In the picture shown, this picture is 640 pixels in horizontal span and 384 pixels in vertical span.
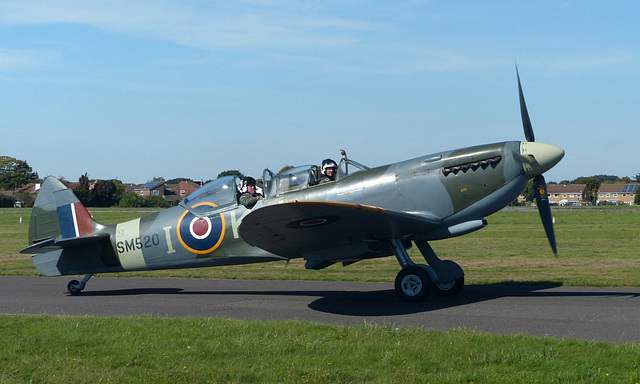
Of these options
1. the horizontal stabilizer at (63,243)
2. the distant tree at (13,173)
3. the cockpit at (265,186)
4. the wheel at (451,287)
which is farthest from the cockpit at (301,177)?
the distant tree at (13,173)

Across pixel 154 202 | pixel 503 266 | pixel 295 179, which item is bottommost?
pixel 503 266

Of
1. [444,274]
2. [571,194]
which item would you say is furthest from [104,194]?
[571,194]

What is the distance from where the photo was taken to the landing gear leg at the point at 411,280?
33.4 ft

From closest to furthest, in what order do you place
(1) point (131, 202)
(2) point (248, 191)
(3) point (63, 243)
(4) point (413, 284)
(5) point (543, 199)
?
(4) point (413, 284) < (5) point (543, 199) < (2) point (248, 191) < (3) point (63, 243) < (1) point (131, 202)

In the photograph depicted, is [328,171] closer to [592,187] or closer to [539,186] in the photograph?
[539,186]

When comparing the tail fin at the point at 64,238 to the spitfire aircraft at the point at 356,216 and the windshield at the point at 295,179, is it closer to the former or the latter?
the spitfire aircraft at the point at 356,216

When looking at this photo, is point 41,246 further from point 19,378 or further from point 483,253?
point 483,253

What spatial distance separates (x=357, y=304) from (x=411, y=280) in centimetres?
101

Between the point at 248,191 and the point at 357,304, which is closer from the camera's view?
the point at 357,304

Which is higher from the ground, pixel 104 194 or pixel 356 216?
pixel 104 194

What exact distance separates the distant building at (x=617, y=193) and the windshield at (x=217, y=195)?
16579 cm

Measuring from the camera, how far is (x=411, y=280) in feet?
33.8

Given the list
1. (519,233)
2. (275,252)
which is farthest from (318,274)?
(519,233)

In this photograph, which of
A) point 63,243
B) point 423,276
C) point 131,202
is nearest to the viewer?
point 423,276
